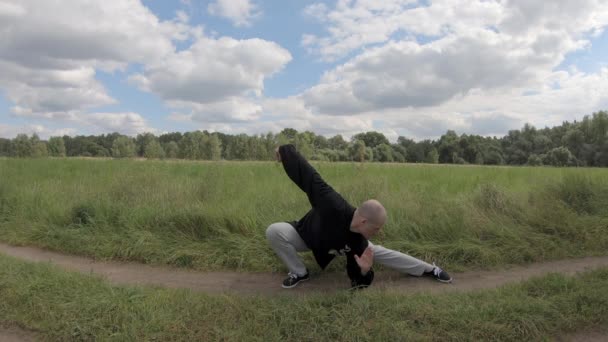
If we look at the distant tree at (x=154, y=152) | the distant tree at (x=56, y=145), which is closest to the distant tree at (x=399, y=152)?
the distant tree at (x=154, y=152)

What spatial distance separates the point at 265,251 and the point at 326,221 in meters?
1.88

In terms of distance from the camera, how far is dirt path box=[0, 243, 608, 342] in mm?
4520

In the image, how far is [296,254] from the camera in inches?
179

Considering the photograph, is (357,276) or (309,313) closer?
(309,313)

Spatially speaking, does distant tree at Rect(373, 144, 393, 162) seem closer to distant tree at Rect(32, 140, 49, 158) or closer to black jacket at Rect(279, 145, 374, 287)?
distant tree at Rect(32, 140, 49, 158)

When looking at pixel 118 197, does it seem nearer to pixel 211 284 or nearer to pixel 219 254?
pixel 219 254

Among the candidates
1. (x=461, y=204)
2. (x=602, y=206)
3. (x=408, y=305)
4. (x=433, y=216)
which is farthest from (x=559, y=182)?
(x=408, y=305)

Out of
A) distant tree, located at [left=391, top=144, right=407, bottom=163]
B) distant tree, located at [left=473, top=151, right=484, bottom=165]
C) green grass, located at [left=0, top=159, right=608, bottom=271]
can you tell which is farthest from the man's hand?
distant tree, located at [left=473, top=151, right=484, bottom=165]

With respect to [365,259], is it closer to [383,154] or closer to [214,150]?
[214,150]

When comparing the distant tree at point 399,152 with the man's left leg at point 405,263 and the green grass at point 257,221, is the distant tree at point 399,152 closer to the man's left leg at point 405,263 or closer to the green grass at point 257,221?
the green grass at point 257,221

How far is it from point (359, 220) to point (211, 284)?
2282 mm

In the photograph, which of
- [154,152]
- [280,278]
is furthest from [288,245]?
[154,152]

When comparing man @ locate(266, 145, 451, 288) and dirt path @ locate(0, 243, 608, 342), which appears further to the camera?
dirt path @ locate(0, 243, 608, 342)

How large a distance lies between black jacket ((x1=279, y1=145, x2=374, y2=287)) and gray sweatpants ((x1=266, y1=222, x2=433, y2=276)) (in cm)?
20
